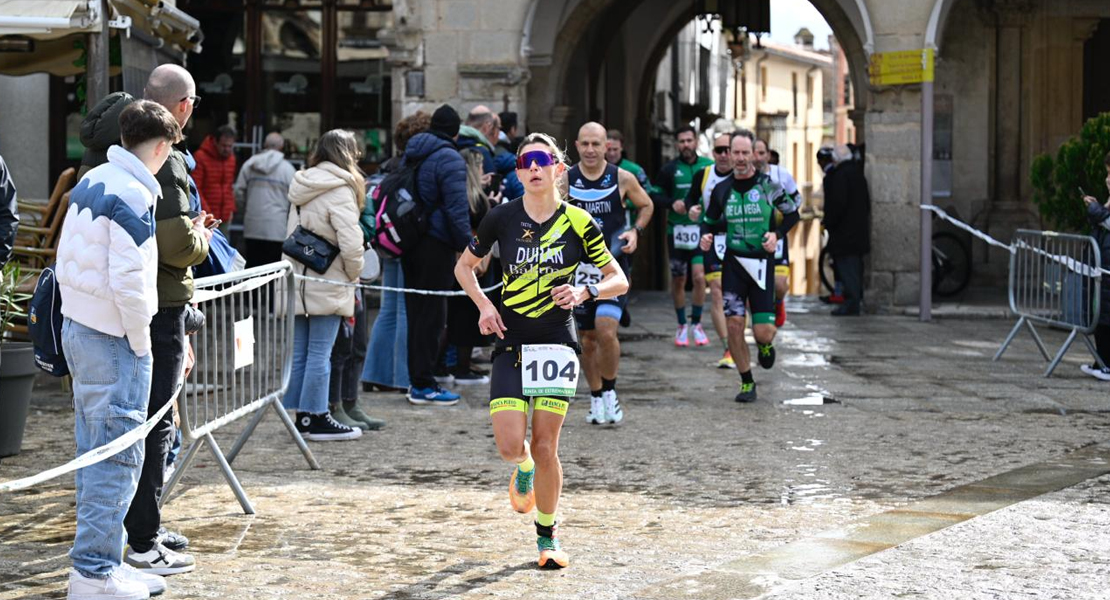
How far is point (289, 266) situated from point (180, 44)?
466 cm

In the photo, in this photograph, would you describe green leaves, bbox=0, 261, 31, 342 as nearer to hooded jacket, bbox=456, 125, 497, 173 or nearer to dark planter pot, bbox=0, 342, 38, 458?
dark planter pot, bbox=0, 342, 38, 458

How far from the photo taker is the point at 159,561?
584 centimetres

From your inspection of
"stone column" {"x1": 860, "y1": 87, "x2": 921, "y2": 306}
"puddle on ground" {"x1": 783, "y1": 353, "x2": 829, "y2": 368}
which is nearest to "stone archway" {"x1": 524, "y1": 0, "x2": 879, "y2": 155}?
"stone column" {"x1": 860, "y1": 87, "x2": 921, "y2": 306}

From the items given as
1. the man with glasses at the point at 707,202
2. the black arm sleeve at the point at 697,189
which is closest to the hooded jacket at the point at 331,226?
the man with glasses at the point at 707,202

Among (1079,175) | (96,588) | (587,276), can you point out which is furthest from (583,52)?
(96,588)

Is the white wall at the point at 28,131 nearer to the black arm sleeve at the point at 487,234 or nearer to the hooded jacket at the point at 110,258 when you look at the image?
the black arm sleeve at the point at 487,234

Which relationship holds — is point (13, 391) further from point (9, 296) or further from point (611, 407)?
point (611, 407)

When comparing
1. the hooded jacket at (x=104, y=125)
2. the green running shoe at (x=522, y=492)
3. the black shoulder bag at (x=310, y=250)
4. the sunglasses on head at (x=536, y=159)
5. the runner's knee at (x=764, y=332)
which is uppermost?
the hooded jacket at (x=104, y=125)

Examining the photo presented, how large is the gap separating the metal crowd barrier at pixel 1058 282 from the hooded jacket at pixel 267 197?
6573 mm

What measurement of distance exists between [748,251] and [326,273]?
9.70 feet

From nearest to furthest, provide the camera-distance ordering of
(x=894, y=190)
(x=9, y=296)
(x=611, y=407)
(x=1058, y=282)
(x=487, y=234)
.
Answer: (x=487, y=234)
(x=9, y=296)
(x=611, y=407)
(x=1058, y=282)
(x=894, y=190)

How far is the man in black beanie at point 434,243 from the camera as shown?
1016 centimetres

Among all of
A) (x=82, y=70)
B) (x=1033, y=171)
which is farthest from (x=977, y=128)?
(x=82, y=70)

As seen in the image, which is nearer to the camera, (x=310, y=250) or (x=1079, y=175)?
(x=310, y=250)
